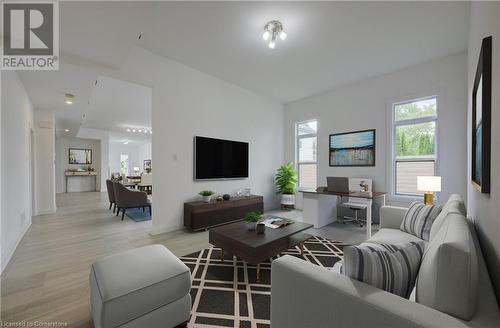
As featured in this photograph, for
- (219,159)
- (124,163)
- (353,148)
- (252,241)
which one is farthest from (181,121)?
(124,163)

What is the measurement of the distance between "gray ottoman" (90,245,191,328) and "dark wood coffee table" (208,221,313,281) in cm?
70

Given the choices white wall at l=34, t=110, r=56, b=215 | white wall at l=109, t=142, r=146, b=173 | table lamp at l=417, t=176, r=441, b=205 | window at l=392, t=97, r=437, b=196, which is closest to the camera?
table lamp at l=417, t=176, r=441, b=205

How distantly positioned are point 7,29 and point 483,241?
414 cm

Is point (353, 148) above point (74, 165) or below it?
above

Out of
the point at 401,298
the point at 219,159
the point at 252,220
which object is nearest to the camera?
the point at 401,298

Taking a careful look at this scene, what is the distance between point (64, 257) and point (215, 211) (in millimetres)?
2161

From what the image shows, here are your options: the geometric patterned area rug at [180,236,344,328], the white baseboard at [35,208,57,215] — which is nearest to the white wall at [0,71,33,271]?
the white baseboard at [35,208,57,215]

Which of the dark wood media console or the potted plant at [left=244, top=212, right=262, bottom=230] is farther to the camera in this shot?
the dark wood media console

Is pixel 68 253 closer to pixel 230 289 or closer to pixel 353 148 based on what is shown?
pixel 230 289

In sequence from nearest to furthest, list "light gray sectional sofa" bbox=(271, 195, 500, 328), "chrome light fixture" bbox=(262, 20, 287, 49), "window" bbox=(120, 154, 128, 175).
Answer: "light gray sectional sofa" bbox=(271, 195, 500, 328), "chrome light fixture" bbox=(262, 20, 287, 49), "window" bbox=(120, 154, 128, 175)

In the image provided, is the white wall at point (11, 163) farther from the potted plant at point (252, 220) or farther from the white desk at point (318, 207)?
the white desk at point (318, 207)

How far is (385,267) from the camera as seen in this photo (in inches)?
37.6

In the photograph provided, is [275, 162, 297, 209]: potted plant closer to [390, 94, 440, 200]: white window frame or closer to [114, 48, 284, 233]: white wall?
[114, 48, 284, 233]: white wall

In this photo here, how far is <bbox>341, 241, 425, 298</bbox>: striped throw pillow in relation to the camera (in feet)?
3.09
